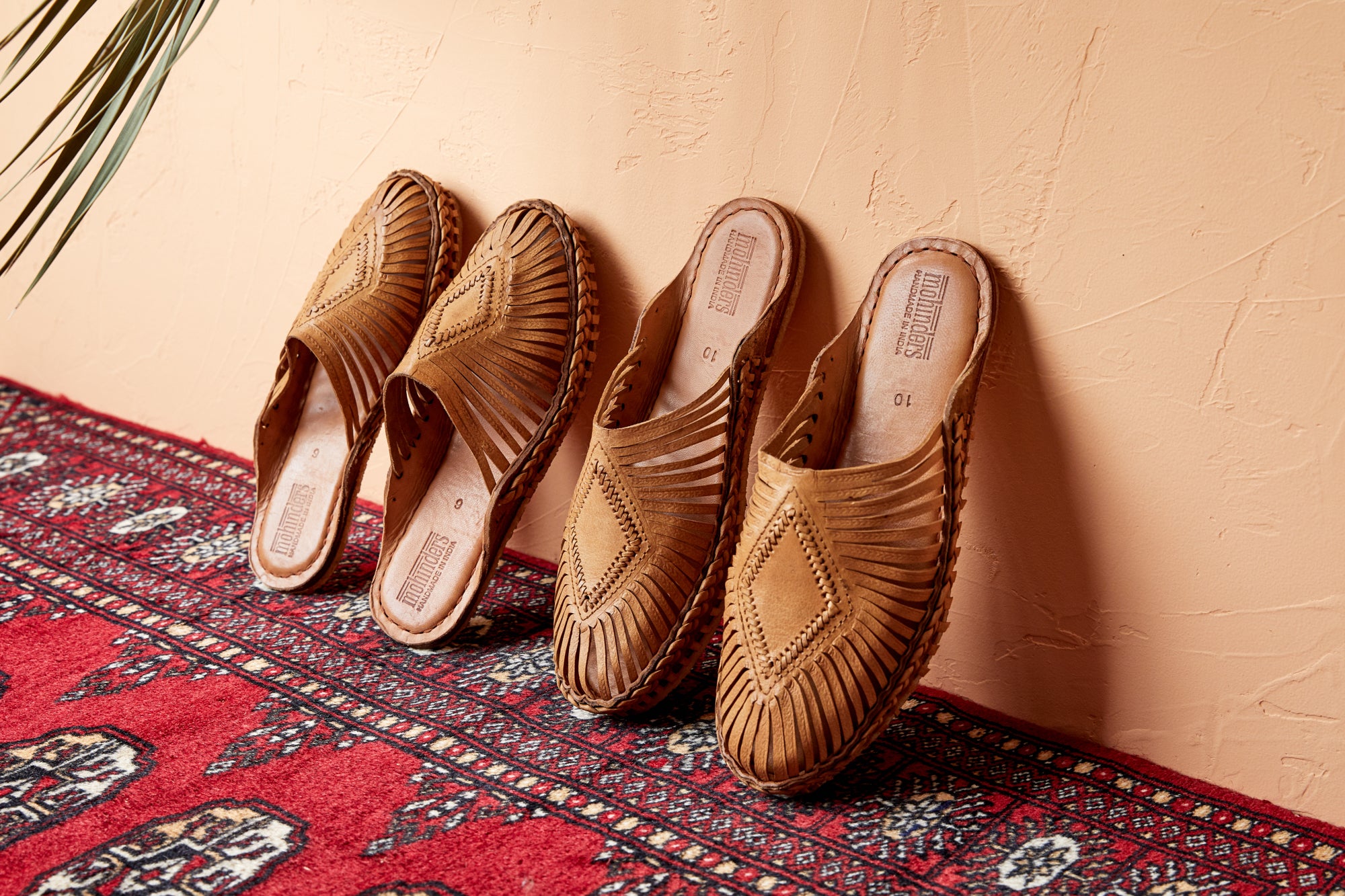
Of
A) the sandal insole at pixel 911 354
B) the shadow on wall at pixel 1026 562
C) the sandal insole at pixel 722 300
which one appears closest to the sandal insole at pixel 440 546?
the sandal insole at pixel 722 300

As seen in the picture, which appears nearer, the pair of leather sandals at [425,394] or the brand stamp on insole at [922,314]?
the brand stamp on insole at [922,314]

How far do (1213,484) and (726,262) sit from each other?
0.74 m

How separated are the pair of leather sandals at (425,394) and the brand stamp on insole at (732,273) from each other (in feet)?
0.80

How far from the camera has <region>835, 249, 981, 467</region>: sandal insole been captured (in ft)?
5.20

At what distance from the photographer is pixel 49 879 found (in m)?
1.39

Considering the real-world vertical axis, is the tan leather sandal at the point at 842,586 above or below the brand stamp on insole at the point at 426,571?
above

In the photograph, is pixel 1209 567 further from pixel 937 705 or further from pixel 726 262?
pixel 726 262

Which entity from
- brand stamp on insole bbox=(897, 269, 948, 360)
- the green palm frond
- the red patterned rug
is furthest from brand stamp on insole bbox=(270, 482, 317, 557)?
brand stamp on insole bbox=(897, 269, 948, 360)

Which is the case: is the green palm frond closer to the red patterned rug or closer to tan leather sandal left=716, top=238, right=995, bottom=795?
the red patterned rug

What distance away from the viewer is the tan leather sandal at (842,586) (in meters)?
1.45

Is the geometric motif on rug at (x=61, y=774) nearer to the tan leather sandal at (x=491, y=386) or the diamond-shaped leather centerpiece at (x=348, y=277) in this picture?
the tan leather sandal at (x=491, y=386)

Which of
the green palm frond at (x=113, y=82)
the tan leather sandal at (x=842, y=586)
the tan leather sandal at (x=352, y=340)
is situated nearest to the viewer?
the green palm frond at (x=113, y=82)

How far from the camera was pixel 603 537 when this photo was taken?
5.53 ft

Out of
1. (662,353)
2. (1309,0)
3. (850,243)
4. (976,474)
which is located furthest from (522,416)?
(1309,0)
